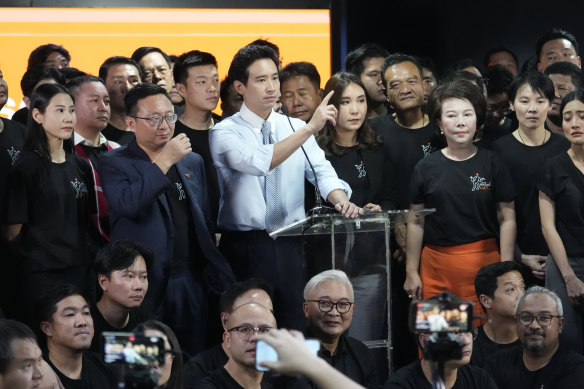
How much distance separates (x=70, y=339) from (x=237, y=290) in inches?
28.1

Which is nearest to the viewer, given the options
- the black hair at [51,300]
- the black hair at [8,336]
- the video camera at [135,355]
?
the video camera at [135,355]

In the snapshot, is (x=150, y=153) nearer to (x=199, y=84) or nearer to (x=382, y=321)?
(x=199, y=84)

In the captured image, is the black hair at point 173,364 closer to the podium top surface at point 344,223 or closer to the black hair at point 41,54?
the podium top surface at point 344,223

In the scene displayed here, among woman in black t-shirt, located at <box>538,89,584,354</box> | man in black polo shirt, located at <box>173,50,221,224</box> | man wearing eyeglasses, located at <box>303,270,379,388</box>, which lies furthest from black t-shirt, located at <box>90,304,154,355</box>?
woman in black t-shirt, located at <box>538,89,584,354</box>

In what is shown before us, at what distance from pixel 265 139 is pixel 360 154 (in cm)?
Result: 68

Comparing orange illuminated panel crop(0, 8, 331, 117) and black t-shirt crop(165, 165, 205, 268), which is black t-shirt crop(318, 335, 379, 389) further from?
orange illuminated panel crop(0, 8, 331, 117)

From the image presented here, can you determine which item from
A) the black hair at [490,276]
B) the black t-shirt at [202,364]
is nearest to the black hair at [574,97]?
the black hair at [490,276]

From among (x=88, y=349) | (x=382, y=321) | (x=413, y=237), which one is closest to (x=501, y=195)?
(x=413, y=237)

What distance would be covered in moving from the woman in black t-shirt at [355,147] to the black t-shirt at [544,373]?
1063mm

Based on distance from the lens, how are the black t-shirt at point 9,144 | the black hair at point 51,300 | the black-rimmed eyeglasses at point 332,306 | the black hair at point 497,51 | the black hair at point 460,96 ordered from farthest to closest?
the black hair at point 497,51 < the black hair at point 460,96 < the black t-shirt at point 9,144 < the black-rimmed eyeglasses at point 332,306 < the black hair at point 51,300

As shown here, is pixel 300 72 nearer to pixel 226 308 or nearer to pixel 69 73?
pixel 69 73

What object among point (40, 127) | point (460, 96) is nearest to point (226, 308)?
point (40, 127)

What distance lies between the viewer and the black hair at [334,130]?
5484 millimetres

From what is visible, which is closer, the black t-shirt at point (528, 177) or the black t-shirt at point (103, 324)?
the black t-shirt at point (103, 324)
